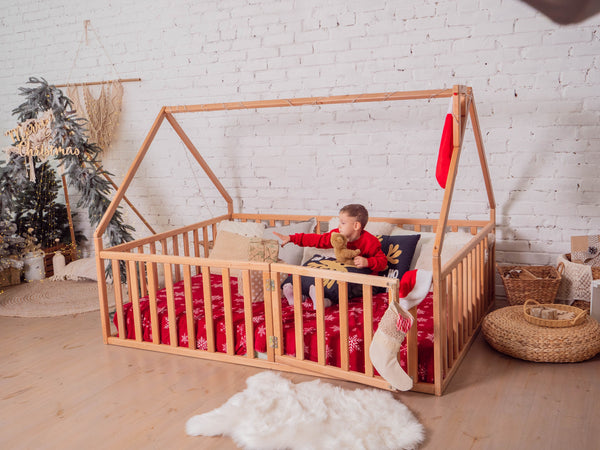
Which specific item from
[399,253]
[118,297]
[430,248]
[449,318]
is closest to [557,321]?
[449,318]

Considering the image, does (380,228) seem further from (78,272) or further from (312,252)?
(78,272)

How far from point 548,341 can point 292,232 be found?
56.6 inches

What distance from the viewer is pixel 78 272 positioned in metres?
3.99

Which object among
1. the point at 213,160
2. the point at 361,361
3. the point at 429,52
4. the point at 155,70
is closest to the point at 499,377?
the point at 361,361

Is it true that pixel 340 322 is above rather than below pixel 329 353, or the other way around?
above

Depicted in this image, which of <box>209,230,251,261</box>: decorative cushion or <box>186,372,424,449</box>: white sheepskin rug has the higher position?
<box>209,230,251,261</box>: decorative cushion

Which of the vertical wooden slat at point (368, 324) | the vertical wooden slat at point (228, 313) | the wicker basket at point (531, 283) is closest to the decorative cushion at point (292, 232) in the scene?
the vertical wooden slat at point (228, 313)

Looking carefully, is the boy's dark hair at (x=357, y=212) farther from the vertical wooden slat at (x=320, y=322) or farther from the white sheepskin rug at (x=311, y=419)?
the white sheepskin rug at (x=311, y=419)

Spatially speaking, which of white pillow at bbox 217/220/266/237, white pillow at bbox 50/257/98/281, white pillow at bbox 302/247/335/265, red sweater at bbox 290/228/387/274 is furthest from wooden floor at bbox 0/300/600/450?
white pillow at bbox 50/257/98/281

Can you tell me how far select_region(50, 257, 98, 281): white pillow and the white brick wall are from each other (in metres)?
0.56

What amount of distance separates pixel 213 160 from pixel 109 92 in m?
0.94

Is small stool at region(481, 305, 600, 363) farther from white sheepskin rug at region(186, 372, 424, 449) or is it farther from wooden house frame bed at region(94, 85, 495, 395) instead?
white sheepskin rug at region(186, 372, 424, 449)

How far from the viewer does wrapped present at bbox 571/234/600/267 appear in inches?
110

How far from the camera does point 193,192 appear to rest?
3.81m
